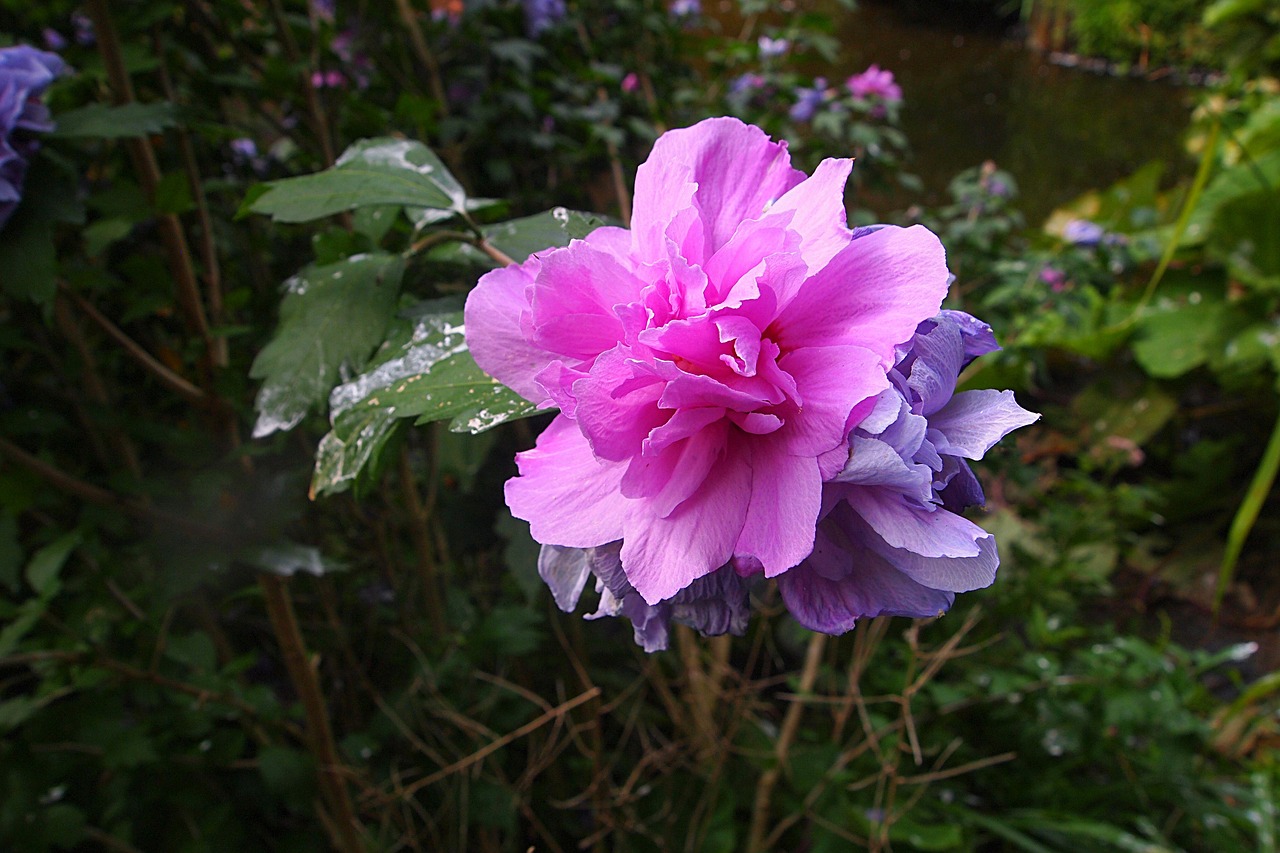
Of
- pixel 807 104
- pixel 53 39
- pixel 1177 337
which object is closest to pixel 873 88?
pixel 807 104

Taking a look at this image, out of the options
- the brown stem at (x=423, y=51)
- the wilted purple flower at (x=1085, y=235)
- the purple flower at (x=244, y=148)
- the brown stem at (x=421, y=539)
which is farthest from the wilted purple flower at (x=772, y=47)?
the brown stem at (x=421, y=539)

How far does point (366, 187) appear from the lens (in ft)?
1.96

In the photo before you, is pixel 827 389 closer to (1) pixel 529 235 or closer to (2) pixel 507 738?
(1) pixel 529 235

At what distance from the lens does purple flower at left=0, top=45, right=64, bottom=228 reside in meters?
0.69

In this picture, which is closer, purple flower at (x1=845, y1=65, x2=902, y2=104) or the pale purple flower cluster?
the pale purple flower cluster

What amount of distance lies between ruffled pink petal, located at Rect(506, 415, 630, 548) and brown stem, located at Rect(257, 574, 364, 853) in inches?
27.4

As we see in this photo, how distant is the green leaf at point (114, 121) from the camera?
2.47 feet

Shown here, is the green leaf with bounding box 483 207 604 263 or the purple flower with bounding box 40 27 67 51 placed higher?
the green leaf with bounding box 483 207 604 263

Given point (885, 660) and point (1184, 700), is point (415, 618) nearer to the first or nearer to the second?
point (885, 660)

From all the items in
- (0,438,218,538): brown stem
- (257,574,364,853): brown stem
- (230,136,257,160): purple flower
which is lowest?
(257,574,364,853): brown stem

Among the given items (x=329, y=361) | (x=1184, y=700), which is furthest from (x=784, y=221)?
(x=1184, y=700)

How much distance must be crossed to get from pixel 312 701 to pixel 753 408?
34.1 inches

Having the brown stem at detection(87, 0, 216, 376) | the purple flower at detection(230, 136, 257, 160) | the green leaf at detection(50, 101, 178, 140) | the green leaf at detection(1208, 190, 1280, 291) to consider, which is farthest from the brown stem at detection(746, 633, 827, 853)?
the green leaf at detection(1208, 190, 1280, 291)

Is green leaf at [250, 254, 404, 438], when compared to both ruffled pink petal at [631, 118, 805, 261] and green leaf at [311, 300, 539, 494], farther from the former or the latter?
ruffled pink petal at [631, 118, 805, 261]
